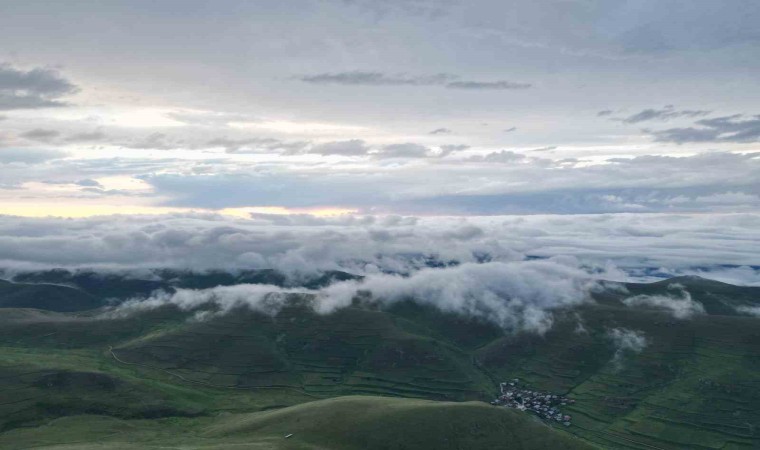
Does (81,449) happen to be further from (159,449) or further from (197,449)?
(197,449)

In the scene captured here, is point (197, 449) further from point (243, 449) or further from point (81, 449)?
point (81, 449)

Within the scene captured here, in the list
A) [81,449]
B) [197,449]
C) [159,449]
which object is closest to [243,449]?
[197,449]

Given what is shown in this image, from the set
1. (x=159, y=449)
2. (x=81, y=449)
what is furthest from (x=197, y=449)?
(x=81, y=449)

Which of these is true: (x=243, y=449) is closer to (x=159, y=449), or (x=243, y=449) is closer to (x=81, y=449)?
(x=159, y=449)
